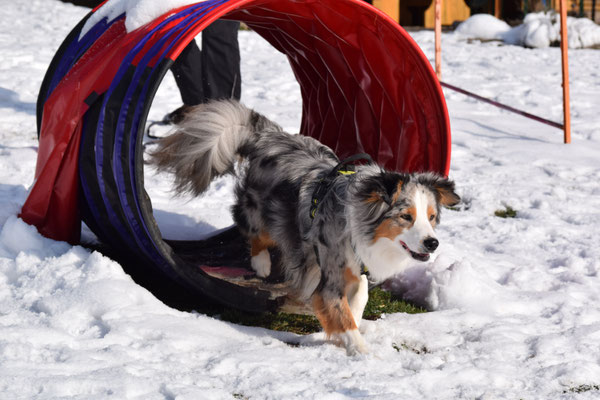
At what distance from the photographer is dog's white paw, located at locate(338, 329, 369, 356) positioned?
127 inches

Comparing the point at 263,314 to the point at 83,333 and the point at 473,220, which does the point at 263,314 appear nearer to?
the point at 83,333

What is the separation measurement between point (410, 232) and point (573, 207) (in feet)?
8.66

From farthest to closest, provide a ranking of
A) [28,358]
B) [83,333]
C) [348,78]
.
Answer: [348,78], [83,333], [28,358]

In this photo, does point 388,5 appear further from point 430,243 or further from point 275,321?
point 430,243

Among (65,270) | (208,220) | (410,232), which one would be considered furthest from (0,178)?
(410,232)

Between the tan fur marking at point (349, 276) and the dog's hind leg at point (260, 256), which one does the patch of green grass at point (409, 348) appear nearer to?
the tan fur marking at point (349, 276)

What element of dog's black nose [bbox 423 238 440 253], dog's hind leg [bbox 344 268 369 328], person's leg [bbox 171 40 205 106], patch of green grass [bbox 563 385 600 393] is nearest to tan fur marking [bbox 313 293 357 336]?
dog's hind leg [bbox 344 268 369 328]

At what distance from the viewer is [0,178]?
203 inches

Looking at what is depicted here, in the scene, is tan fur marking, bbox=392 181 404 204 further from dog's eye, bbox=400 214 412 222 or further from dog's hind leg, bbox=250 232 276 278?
dog's hind leg, bbox=250 232 276 278

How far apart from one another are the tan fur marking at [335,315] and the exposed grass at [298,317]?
10.8 inches

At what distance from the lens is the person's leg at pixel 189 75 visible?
21.5 feet

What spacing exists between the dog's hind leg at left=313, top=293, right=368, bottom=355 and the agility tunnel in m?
0.44

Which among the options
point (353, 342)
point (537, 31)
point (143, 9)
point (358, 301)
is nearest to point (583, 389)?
point (353, 342)

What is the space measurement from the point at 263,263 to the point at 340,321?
1208 millimetres
